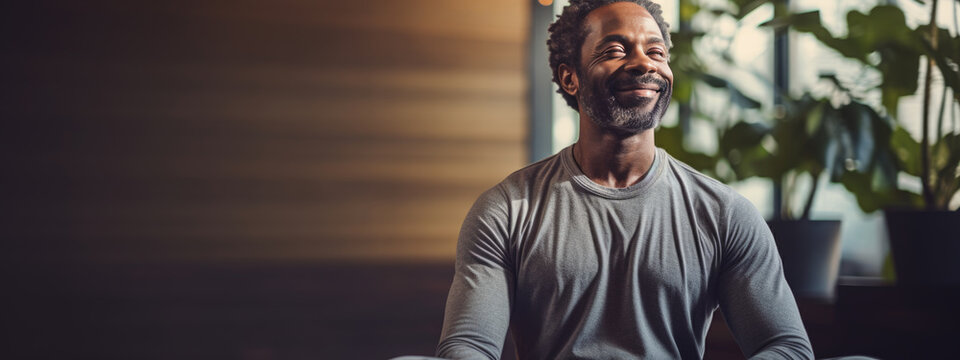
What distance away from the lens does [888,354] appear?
2.15 metres

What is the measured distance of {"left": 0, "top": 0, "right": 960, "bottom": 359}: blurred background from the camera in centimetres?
255

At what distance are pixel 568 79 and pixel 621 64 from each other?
13cm

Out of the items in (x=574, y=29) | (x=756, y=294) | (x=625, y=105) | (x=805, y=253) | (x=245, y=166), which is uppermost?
(x=574, y=29)

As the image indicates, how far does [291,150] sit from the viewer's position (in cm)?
279

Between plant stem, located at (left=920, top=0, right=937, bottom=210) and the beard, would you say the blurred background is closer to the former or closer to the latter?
plant stem, located at (left=920, top=0, right=937, bottom=210)

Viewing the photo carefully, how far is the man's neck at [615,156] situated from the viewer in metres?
1.16

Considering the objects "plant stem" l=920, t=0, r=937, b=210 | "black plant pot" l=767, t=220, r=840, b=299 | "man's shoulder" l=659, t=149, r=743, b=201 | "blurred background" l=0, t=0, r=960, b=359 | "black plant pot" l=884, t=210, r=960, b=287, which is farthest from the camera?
"blurred background" l=0, t=0, r=960, b=359

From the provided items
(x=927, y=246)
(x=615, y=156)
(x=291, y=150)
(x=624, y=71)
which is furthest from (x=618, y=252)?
(x=291, y=150)

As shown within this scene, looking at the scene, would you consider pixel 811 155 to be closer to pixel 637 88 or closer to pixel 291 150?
pixel 637 88

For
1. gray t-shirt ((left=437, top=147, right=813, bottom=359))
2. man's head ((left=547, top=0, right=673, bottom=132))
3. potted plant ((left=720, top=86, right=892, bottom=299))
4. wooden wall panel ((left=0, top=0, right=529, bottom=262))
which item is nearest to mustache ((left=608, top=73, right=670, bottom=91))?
man's head ((left=547, top=0, right=673, bottom=132))

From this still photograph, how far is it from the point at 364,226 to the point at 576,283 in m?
1.85

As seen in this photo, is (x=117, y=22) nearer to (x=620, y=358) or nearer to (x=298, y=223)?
(x=298, y=223)

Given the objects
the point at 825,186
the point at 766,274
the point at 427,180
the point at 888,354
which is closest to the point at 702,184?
the point at 766,274

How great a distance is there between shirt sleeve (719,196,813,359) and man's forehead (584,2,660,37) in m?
0.30
